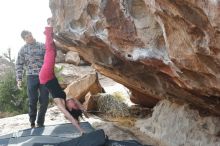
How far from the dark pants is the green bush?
4.80 m

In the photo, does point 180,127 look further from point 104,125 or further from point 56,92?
point 56,92

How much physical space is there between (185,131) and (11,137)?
2732 millimetres

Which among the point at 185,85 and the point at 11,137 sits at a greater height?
the point at 185,85

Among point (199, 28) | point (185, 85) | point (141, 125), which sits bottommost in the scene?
point (141, 125)

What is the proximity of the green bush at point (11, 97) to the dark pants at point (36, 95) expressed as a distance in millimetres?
4798

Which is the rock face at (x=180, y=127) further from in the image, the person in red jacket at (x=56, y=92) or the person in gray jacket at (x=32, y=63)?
the person in gray jacket at (x=32, y=63)

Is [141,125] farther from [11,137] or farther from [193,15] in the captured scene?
[193,15]

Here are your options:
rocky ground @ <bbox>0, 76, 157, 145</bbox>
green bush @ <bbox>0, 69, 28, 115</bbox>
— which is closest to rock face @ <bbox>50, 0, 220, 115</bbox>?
rocky ground @ <bbox>0, 76, 157, 145</bbox>

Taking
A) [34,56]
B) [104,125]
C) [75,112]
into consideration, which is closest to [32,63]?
[34,56]

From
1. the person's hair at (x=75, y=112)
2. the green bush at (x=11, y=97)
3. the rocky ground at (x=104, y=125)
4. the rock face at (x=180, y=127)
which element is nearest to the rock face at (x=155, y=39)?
the rock face at (x=180, y=127)

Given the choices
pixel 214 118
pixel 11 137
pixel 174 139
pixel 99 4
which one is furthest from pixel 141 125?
pixel 99 4

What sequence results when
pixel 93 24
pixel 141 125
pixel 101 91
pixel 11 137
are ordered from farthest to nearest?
1. pixel 101 91
2. pixel 141 125
3. pixel 11 137
4. pixel 93 24

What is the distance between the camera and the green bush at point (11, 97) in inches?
496

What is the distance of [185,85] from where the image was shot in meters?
6.03
